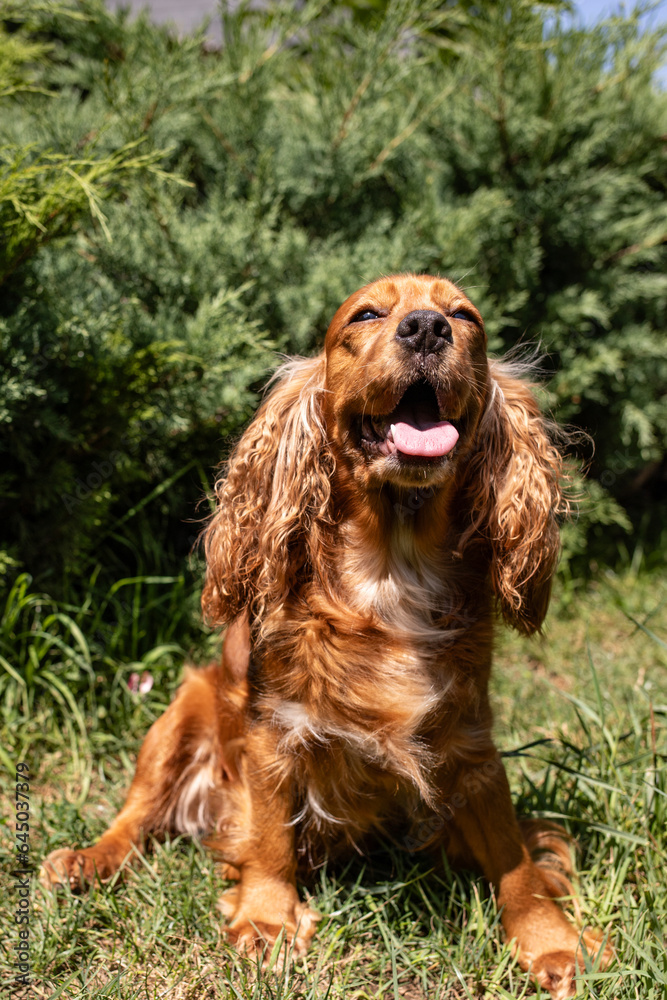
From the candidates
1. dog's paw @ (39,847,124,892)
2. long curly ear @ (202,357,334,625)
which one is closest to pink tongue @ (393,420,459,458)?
long curly ear @ (202,357,334,625)

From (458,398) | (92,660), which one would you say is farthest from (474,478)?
(92,660)

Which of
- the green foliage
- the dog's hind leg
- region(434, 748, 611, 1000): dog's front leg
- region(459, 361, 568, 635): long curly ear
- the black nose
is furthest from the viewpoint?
the green foliage

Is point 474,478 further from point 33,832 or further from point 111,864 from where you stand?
point 33,832

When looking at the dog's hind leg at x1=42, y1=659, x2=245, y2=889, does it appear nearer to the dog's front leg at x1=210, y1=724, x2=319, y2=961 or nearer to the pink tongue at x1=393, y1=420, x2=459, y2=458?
the dog's front leg at x1=210, y1=724, x2=319, y2=961

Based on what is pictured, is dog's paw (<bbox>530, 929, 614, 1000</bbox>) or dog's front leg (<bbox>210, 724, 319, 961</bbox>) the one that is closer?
dog's paw (<bbox>530, 929, 614, 1000</bbox>)

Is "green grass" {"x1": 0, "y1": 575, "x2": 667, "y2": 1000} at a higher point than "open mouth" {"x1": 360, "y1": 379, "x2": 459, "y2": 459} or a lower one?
lower

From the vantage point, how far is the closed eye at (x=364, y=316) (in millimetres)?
2064

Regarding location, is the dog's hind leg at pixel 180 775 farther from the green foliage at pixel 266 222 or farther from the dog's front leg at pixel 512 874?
the green foliage at pixel 266 222

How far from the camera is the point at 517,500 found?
6.93 feet

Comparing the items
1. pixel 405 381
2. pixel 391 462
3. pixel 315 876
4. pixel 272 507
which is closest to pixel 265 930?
pixel 315 876

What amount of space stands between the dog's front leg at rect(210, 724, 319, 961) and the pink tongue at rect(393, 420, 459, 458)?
0.87 metres

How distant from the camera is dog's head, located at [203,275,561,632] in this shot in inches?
74.5

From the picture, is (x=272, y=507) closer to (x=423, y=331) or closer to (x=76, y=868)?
(x=423, y=331)

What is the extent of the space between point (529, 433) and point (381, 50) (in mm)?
Answer: 2258
